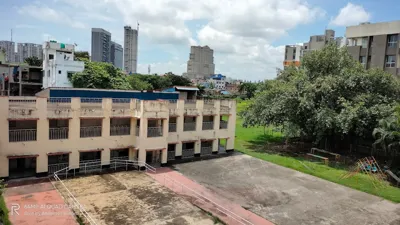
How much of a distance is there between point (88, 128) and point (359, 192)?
17.7m

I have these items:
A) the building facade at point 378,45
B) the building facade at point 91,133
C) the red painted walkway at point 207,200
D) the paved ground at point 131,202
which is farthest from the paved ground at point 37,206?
the building facade at point 378,45

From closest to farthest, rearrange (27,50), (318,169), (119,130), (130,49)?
(119,130), (318,169), (27,50), (130,49)

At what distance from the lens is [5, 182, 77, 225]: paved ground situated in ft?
40.8

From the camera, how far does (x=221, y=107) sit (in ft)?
86.5

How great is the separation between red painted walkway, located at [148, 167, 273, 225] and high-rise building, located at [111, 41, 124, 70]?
137 metres

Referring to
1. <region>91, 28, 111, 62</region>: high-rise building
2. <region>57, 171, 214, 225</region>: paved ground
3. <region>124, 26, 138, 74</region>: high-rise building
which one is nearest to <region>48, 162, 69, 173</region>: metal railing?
<region>57, 171, 214, 225</region>: paved ground

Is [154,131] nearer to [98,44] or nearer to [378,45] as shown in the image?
[378,45]

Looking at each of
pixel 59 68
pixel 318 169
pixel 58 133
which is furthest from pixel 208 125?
pixel 59 68

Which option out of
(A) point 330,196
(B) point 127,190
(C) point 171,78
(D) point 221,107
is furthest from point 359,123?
(C) point 171,78

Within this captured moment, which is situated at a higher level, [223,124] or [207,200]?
[223,124]

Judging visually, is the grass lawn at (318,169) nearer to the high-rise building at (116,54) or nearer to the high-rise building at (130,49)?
the high-rise building at (130,49)

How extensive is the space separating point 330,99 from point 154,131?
53.1 ft

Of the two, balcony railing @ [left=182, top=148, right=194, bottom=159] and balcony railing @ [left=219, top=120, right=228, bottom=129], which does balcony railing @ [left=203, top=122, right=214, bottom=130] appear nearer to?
balcony railing @ [left=219, top=120, right=228, bottom=129]

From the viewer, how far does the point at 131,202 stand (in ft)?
48.3
